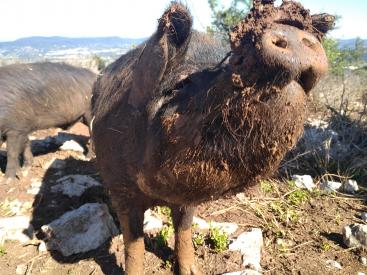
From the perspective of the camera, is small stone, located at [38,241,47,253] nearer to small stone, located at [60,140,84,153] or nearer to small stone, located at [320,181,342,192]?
small stone, located at [60,140,84,153]

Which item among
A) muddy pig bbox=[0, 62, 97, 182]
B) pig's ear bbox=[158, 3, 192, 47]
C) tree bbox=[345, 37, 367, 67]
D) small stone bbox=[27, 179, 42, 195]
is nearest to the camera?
pig's ear bbox=[158, 3, 192, 47]

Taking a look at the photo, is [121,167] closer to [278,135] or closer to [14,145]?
[278,135]

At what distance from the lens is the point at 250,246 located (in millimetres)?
3584

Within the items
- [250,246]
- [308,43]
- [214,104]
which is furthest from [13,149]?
[308,43]

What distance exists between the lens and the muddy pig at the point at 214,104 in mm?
1357

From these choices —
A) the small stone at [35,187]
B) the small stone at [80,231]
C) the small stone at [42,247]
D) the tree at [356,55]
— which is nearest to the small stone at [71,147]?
the small stone at [35,187]

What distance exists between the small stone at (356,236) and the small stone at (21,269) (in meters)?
2.99

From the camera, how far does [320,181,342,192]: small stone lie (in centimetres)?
482

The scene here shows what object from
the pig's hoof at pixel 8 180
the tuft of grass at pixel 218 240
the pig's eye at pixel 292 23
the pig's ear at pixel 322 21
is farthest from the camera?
the pig's hoof at pixel 8 180

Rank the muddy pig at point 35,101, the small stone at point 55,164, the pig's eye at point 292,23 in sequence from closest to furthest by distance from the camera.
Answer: the pig's eye at point 292,23 < the small stone at point 55,164 < the muddy pig at point 35,101

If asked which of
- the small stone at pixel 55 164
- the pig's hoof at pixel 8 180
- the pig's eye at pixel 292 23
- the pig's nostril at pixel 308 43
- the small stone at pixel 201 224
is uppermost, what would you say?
the pig's eye at pixel 292 23

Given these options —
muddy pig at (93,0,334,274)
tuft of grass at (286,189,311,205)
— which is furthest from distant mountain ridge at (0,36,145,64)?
tuft of grass at (286,189,311,205)

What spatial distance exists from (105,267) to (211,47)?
2.24 m

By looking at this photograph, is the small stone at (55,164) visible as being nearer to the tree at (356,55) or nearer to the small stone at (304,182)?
the small stone at (304,182)
